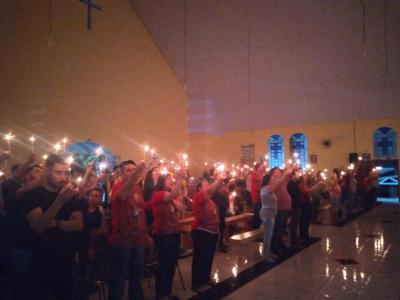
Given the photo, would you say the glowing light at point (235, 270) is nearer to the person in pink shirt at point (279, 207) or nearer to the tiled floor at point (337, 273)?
the tiled floor at point (337, 273)

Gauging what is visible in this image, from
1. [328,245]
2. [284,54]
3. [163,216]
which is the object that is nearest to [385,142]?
[284,54]

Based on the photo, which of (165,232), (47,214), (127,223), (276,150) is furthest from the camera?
(276,150)

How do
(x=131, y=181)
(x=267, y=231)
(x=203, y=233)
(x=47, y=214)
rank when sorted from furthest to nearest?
(x=267, y=231)
(x=203, y=233)
(x=131, y=181)
(x=47, y=214)

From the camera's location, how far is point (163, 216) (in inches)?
172

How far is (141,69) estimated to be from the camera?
45.9ft

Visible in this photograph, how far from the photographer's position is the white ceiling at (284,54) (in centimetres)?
1209

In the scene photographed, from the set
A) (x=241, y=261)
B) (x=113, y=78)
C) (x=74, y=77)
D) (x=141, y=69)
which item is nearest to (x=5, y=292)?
(x=241, y=261)

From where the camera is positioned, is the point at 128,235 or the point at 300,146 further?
the point at 300,146

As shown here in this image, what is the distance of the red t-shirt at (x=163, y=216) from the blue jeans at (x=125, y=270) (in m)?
0.57

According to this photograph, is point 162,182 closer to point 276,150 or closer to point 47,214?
point 47,214

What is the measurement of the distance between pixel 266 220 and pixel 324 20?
920cm

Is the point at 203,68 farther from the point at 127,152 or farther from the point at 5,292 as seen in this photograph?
the point at 5,292

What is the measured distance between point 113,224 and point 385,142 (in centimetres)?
1749

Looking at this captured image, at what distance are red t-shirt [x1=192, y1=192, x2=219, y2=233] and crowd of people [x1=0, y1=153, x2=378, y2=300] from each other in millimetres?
15
